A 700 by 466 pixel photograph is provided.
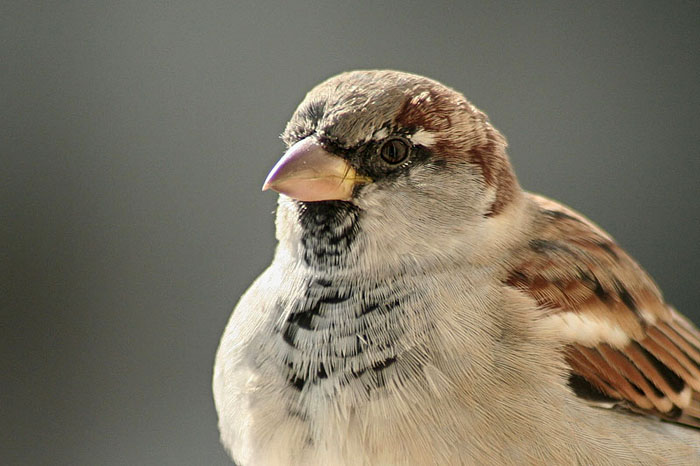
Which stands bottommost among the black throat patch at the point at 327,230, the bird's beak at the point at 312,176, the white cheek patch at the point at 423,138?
the black throat patch at the point at 327,230

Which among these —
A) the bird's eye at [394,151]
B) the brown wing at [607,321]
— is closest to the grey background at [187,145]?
the brown wing at [607,321]

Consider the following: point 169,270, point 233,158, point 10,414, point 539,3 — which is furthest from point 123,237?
point 539,3

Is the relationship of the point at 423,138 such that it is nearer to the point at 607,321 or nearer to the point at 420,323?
the point at 420,323

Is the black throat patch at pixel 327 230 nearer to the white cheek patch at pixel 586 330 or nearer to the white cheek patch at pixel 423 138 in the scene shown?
the white cheek patch at pixel 423 138

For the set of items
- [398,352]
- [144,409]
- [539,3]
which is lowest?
[144,409]

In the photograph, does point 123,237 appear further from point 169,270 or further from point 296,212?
point 296,212
